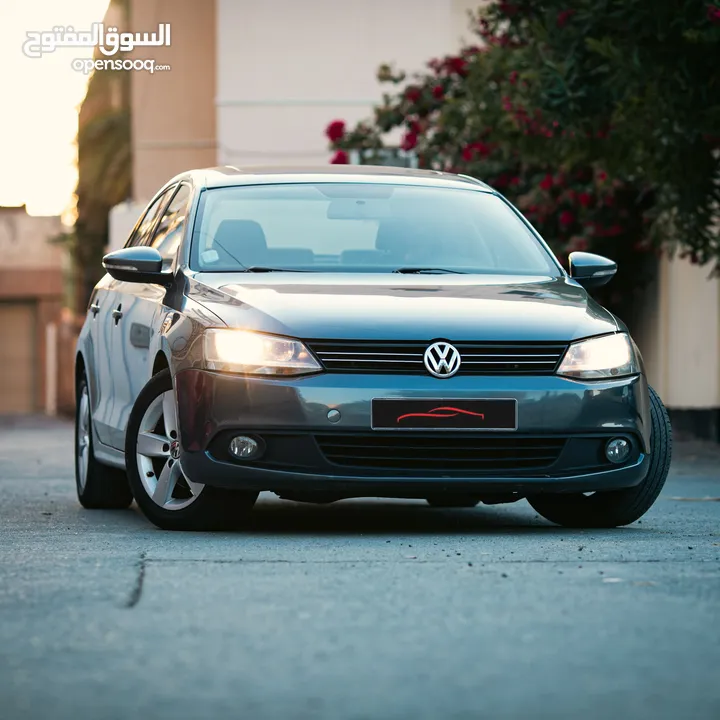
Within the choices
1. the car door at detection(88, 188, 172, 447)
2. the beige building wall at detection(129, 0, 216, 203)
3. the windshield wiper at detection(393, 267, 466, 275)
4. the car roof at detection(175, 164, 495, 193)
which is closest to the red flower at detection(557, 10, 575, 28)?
the car roof at detection(175, 164, 495, 193)

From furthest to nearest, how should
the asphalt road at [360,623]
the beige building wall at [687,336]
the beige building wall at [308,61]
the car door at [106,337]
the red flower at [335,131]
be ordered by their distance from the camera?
the beige building wall at [308,61]
the beige building wall at [687,336]
the red flower at [335,131]
the car door at [106,337]
the asphalt road at [360,623]

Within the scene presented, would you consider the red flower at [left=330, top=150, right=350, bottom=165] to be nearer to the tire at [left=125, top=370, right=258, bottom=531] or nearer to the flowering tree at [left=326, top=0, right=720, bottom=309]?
the flowering tree at [left=326, top=0, right=720, bottom=309]

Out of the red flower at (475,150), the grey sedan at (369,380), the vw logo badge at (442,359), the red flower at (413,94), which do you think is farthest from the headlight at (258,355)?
the red flower at (413,94)

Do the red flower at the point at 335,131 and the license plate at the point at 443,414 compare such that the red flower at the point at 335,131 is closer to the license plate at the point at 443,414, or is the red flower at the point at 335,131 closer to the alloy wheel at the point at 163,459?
the alloy wheel at the point at 163,459

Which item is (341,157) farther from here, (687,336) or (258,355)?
(258,355)

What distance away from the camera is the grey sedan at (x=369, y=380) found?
23.6ft

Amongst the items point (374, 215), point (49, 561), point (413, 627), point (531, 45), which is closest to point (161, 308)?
point (374, 215)

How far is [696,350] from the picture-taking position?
832 inches

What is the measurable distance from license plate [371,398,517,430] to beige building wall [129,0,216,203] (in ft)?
72.5

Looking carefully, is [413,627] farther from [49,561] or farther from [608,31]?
[608,31]

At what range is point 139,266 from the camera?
8.05 m

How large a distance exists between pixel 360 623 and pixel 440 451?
240 cm

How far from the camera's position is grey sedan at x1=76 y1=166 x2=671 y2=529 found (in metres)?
7.20

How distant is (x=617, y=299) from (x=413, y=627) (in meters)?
16.2
